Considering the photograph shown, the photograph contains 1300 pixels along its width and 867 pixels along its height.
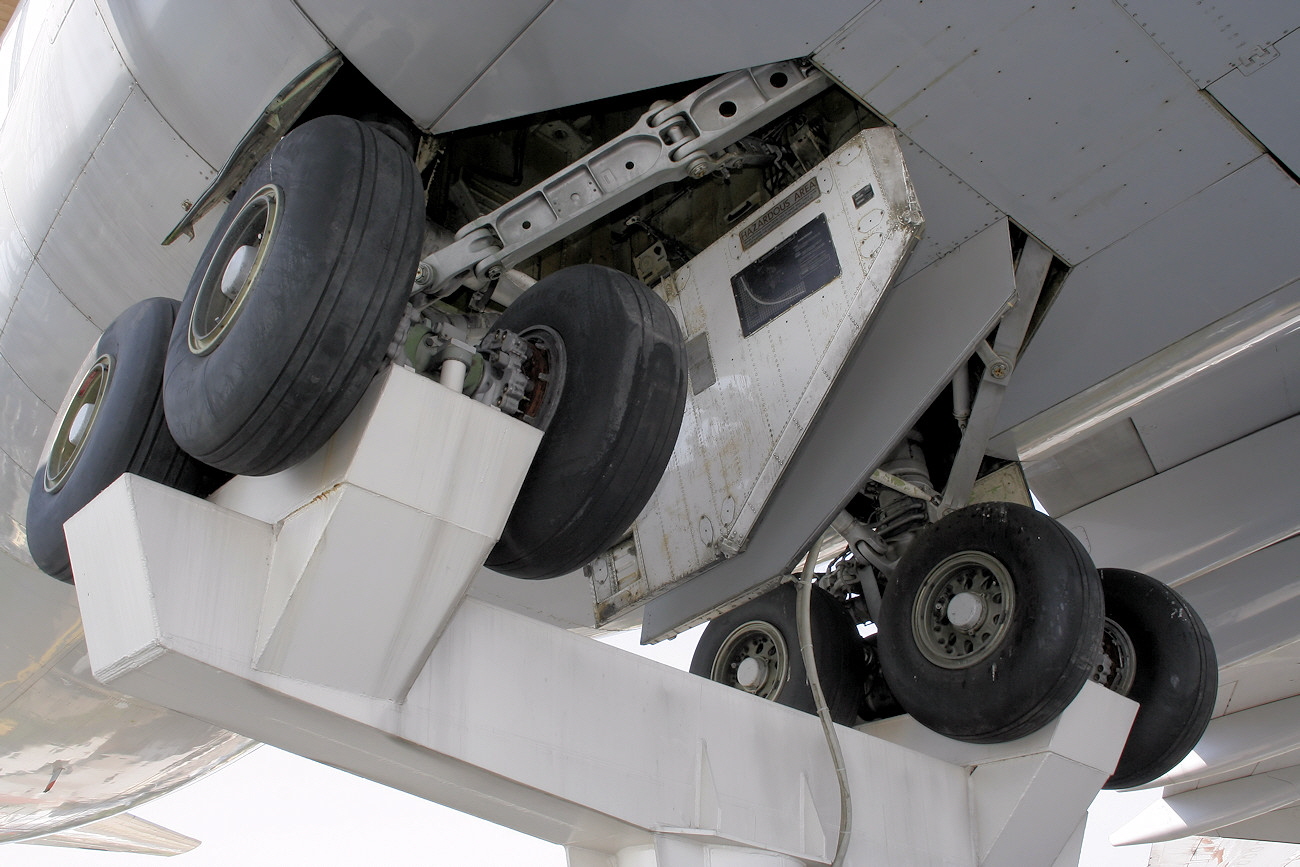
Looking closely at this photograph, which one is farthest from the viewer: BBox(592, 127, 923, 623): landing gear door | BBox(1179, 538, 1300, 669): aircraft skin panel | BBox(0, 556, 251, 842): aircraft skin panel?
BBox(0, 556, 251, 842): aircraft skin panel

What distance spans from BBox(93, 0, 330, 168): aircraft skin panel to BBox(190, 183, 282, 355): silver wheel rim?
1.85 feet

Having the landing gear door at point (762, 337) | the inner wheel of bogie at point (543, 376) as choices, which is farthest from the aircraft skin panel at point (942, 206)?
the inner wheel of bogie at point (543, 376)

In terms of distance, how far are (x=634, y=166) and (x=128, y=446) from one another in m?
1.45

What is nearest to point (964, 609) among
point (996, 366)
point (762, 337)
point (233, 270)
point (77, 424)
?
point (996, 366)

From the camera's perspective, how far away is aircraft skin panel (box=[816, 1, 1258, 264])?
2.69 m

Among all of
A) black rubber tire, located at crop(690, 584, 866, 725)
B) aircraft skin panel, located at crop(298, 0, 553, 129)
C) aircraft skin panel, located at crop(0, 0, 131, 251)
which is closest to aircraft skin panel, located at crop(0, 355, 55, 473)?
aircraft skin panel, located at crop(0, 0, 131, 251)

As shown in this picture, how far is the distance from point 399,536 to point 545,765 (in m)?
0.61

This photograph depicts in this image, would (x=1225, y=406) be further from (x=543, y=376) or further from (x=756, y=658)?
(x=543, y=376)

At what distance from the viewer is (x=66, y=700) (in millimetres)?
5273

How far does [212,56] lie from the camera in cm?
285

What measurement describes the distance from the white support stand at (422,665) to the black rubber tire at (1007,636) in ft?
1.58

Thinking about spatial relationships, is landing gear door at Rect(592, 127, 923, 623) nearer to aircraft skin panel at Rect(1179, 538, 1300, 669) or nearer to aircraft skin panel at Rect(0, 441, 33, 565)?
aircraft skin panel at Rect(0, 441, 33, 565)

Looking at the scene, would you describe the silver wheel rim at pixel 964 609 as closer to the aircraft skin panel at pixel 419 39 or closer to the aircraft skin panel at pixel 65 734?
the aircraft skin panel at pixel 419 39

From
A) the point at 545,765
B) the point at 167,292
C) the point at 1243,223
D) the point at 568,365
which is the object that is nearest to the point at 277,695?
the point at 545,765
